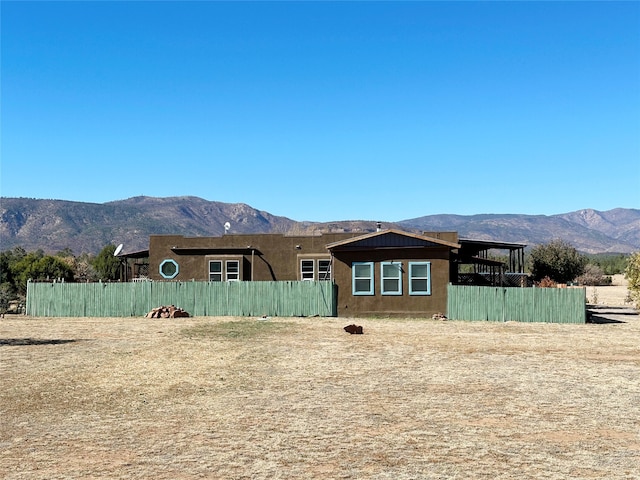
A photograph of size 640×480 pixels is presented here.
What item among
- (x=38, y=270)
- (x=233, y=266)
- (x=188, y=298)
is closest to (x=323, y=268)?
→ (x=233, y=266)

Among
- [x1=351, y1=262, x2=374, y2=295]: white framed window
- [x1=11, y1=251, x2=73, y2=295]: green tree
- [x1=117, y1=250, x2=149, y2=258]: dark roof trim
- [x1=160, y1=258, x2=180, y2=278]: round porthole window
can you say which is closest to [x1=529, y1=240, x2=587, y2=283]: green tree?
[x1=351, y1=262, x2=374, y2=295]: white framed window

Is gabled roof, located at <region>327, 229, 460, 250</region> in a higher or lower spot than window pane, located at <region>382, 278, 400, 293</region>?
higher

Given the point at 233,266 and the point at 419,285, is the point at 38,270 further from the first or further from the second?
the point at 419,285

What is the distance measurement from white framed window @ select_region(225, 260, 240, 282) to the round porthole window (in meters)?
3.02

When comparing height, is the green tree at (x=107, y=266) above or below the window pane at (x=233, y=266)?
above

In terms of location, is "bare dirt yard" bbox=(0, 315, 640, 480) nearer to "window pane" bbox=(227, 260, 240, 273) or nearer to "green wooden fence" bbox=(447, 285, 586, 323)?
"green wooden fence" bbox=(447, 285, 586, 323)

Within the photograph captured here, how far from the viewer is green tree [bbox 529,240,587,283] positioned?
171 feet

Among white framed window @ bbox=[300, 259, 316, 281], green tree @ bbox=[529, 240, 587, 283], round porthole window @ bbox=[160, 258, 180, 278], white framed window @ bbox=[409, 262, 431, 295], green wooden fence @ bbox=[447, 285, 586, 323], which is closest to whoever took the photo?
green wooden fence @ bbox=[447, 285, 586, 323]

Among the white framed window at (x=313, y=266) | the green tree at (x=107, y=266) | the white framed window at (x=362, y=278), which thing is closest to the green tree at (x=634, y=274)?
the white framed window at (x=362, y=278)

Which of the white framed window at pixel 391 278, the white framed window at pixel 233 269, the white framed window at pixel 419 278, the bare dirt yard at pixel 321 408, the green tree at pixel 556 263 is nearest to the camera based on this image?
the bare dirt yard at pixel 321 408

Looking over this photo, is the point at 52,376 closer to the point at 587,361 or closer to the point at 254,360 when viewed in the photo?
the point at 254,360

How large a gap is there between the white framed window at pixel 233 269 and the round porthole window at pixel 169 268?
9.91ft

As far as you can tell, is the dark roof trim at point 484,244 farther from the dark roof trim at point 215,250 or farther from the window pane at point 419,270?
the dark roof trim at point 215,250

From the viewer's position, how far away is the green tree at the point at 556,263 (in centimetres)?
5203
